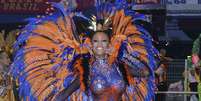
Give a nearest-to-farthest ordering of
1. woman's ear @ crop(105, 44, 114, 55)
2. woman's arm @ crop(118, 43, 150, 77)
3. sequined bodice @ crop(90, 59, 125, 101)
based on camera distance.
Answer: sequined bodice @ crop(90, 59, 125, 101) → woman's ear @ crop(105, 44, 114, 55) → woman's arm @ crop(118, 43, 150, 77)

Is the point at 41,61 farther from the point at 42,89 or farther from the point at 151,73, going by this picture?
the point at 151,73

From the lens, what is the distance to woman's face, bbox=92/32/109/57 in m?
6.38

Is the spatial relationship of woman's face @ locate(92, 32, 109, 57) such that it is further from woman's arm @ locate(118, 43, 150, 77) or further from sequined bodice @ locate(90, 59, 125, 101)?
woman's arm @ locate(118, 43, 150, 77)

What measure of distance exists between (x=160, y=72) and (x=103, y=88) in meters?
5.18

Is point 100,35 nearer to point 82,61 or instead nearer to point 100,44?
point 100,44

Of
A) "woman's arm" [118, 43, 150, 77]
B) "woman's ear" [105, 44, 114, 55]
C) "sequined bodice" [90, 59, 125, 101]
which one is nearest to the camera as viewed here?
"sequined bodice" [90, 59, 125, 101]

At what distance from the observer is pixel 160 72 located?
11406mm

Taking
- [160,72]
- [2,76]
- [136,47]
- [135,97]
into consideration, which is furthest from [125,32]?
[160,72]

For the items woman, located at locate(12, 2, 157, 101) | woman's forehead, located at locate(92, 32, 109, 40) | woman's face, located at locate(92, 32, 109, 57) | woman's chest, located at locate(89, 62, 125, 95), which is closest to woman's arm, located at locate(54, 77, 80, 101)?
woman, located at locate(12, 2, 157, 101)

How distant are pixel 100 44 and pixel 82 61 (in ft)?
0.98

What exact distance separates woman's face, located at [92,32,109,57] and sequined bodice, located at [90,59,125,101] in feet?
0.25

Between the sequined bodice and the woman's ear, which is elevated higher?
the woman's ear

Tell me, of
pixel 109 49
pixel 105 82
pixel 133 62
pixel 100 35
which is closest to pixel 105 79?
pixel 105 82

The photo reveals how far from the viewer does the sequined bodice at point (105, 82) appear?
6316 mm
